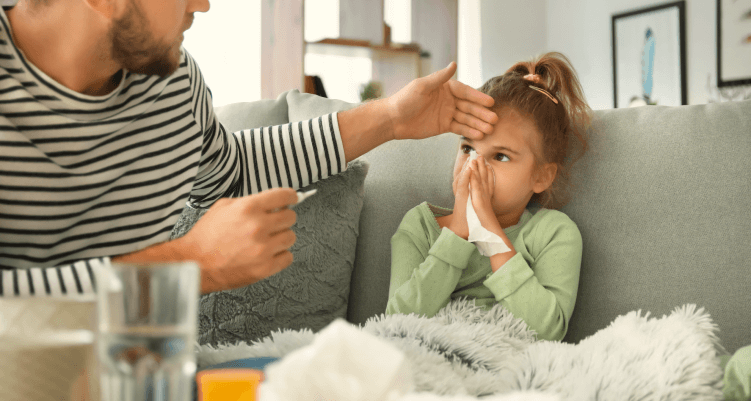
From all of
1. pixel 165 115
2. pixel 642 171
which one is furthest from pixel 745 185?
pixel 165 115

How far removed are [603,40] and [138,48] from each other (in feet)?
11.4

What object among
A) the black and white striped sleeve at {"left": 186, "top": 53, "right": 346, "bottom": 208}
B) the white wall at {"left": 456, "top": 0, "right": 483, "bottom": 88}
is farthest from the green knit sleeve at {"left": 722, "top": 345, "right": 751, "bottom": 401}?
the white wall at {"left": 456, "top": 0, "right": 483, "bottom": 88}

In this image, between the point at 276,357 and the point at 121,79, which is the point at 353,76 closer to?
the point at 121,79

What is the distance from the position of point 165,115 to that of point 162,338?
70 centimetres

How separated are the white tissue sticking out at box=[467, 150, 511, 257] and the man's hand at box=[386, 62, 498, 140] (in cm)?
16

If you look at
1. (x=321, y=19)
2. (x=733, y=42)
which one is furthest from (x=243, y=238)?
(x=733, y=42)

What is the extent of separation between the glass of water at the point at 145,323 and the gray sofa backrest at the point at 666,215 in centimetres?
90

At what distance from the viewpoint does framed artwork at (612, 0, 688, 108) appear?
335 cm

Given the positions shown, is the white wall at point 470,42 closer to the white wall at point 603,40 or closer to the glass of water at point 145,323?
the white wall at point 603,40

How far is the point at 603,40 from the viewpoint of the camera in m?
3.70

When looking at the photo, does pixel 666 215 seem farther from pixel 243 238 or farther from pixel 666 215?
pixel 243 238

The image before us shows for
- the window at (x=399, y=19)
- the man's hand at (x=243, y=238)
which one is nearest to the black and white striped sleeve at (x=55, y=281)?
the man's hand at (x=243, y=238)

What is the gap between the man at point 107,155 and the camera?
2.31ft

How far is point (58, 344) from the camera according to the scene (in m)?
0.41
